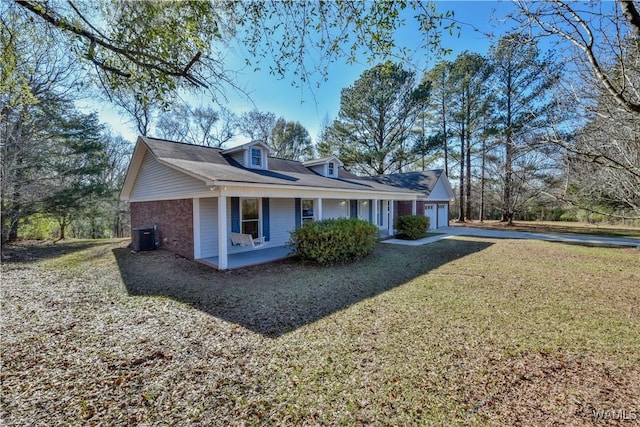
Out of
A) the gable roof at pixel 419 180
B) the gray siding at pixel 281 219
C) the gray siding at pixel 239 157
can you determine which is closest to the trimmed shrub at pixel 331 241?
the gray siding at pixel 281 219

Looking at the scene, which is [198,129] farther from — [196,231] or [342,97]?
[196,231]

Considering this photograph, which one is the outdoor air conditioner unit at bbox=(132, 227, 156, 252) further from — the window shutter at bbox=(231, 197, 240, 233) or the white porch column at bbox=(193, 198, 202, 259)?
the window shutter at bbox=(231, 197, 240, 233)

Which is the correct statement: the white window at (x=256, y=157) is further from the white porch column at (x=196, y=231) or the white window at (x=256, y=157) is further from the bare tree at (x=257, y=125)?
the bare tree at (x=257, y=125)

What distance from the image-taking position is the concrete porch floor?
855 centimetres

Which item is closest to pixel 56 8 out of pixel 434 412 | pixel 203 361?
pixel 203 361

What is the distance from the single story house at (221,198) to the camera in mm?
8281

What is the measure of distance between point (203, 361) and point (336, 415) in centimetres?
191

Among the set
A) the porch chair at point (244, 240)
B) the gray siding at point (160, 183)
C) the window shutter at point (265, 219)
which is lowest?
the porch chair at point (244, 240)

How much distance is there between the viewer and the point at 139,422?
2.50 metres

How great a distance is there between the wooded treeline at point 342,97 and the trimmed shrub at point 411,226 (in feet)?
15.9

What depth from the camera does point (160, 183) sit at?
1095 centimetres

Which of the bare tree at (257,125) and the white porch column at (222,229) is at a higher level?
the bare tree at (257,125)

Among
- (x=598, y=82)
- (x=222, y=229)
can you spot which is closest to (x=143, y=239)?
(x=222, y=229)

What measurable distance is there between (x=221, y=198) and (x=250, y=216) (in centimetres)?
328
